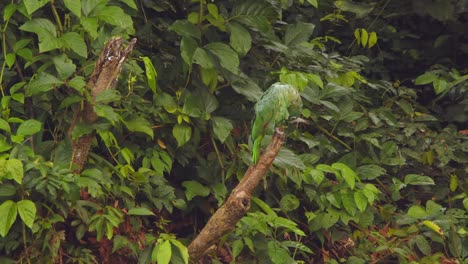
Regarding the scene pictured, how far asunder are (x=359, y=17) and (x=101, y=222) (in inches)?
108

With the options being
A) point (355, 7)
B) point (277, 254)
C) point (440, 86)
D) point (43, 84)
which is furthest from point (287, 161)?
point (355, 7)

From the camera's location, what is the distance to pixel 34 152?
291cm

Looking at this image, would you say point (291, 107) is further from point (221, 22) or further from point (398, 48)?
point (398, 48)

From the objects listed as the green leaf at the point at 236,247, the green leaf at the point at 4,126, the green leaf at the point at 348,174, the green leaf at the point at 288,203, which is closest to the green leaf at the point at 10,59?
the green leaf at the point at 4,126

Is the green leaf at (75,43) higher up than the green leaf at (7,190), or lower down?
higher up

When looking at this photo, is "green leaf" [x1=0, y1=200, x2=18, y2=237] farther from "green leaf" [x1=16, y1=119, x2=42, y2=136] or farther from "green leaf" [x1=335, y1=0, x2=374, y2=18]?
"green leaf" [x1=335, y1=0, x2=374, y2=18]

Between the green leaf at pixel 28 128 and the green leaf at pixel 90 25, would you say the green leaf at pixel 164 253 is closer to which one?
the green leaf at pixel 28 128

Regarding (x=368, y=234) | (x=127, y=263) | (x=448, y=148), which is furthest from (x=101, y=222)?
(x=448, y=148)

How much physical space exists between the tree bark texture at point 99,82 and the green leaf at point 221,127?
1.98 feet

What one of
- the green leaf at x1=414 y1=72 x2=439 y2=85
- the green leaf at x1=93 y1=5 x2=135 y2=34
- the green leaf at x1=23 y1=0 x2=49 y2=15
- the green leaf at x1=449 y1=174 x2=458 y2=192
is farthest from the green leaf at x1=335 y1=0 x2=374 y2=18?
the green leaf at x1=23 y1=0 x2=49 y2=15

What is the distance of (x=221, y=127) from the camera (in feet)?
10.9

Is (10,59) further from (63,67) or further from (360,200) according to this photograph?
(360,200)

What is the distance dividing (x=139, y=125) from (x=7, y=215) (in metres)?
0.75

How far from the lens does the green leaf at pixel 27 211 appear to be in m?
2.57
